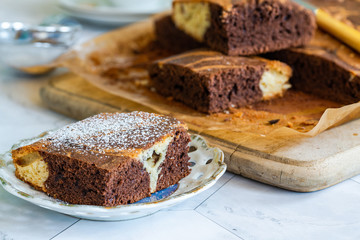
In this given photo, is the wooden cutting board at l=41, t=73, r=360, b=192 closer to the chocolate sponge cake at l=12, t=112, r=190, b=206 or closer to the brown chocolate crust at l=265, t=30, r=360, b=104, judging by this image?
the chocolate sponge cake at l=12, t=112, r=190, b=206

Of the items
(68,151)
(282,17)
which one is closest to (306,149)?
(68,151)

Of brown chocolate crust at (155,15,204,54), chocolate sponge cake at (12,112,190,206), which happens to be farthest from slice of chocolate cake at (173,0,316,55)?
chocolate sponge cake at (12,112,190,206)

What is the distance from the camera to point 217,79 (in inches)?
90.7

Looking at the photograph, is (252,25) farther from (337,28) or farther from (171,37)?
(171,37)

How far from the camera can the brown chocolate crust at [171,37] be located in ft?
10.00

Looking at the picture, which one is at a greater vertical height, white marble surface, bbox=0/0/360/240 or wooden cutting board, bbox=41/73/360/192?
wooden cutting board, bbox=41/73/360/192

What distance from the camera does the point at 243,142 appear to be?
6.10ft

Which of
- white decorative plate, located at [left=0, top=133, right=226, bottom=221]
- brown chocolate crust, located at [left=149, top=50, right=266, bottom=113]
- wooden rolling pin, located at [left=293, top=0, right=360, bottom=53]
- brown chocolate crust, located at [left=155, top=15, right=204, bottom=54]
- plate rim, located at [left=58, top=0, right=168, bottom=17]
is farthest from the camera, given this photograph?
plate rim, located at [left=58, top=0, right=168, bottom=17]

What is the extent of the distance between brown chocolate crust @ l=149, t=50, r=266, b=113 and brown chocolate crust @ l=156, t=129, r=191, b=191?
661 mm

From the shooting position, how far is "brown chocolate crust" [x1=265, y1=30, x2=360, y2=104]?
97.0 inches

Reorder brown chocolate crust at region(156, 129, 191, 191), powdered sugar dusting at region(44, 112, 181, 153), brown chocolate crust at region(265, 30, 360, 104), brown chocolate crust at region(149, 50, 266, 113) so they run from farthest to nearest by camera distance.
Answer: brown chocolate crust at region(265, 30, 360, 104), brown chocolate crust at region(149, 50, 266, 113), brown chocolate crust at region(156, 129, 191, 191), powdered sugar dusting at region(44, 112, 181, 153)

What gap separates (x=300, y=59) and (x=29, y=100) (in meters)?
1.62

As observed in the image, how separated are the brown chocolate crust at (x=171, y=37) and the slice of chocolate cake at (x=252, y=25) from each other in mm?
237

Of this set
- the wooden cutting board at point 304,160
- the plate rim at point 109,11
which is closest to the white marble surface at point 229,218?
the wooden cutting board at point 304,160
